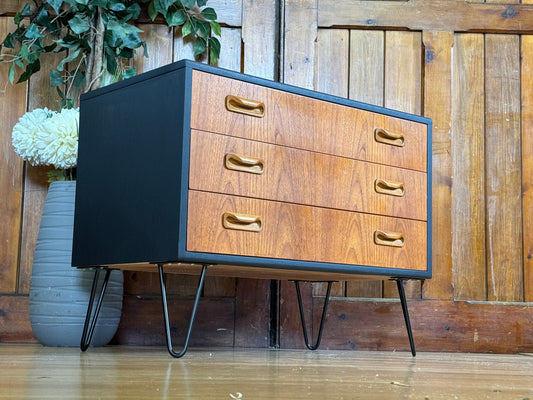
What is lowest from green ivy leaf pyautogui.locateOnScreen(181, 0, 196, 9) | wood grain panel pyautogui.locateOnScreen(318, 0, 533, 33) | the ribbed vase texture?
the ribbed vase texture

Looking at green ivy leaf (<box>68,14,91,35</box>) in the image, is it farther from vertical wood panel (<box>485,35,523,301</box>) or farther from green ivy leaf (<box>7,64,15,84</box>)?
vertical wood panel (<box>485,35,523,301</box>)

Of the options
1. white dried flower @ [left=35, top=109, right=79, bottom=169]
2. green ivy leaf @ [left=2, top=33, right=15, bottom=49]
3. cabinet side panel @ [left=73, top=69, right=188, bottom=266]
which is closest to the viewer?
cabinet side panel @ [left=73, top=69, right=188, bottom=266]

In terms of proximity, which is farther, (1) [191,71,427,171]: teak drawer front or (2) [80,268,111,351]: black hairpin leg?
(2) [80,268,111,351]: black hairpin leg

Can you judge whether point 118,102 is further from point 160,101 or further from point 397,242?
point 397,242

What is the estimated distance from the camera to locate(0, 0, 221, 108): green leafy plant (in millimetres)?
2385

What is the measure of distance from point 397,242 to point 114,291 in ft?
2.71

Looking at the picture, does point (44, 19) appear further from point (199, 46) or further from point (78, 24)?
point (199, 46)

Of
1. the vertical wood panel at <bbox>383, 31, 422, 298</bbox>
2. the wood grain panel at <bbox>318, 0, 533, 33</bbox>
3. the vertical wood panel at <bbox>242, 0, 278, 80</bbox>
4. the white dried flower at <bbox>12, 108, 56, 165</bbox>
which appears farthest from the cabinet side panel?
the vertical wood panel at <bbox>383, 31, 422, 298</bbox>

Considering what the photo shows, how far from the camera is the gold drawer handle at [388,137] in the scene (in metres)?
2.13

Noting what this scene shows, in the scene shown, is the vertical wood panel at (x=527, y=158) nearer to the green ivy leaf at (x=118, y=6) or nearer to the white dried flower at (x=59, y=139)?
Answer: the green ivy leaf at (x=118, y=6)

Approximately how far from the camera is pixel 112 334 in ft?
7.35

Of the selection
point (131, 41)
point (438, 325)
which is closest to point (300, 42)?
point (131, 41)

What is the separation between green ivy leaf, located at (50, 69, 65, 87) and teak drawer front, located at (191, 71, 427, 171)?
2.61 ft

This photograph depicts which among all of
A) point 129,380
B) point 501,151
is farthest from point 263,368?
point 501,151
